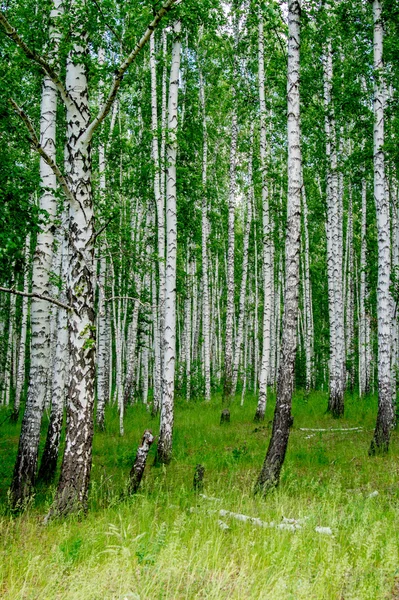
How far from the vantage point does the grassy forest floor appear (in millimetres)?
3268

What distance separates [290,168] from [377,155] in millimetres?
3711

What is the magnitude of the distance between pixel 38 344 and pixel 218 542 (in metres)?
4.12

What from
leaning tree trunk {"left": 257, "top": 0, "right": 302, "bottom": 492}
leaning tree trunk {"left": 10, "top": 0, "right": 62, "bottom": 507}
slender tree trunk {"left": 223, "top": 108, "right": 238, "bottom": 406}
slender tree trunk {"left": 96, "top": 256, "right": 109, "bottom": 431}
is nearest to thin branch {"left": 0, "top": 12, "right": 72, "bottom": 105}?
leaning tree trunk {"left": 10, "top": 0, "right": 62, "bottom": 507}

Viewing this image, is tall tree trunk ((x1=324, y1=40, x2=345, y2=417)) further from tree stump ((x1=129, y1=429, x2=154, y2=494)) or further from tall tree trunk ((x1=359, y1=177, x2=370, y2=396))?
tree stump ((x1=129, y1=429, x2=154, y2=494))

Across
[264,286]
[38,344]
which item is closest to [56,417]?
[38,344]

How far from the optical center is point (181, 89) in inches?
741

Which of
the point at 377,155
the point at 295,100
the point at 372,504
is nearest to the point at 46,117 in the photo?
the point at 295,100

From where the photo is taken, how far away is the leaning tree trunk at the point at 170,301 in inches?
364

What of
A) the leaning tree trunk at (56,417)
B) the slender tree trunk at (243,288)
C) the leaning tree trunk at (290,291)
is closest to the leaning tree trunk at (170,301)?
the leaning tree trunk at (56,417)

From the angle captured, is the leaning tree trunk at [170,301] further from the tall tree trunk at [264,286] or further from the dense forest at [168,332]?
the tall tree trunk at [264,286]

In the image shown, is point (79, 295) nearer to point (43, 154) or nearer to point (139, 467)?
point (43, 154)

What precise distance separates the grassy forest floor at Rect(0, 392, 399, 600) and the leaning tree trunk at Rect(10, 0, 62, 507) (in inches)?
20.8

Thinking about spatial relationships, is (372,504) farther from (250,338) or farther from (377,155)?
(250,338)

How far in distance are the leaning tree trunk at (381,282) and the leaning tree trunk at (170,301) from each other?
13.1 ft
